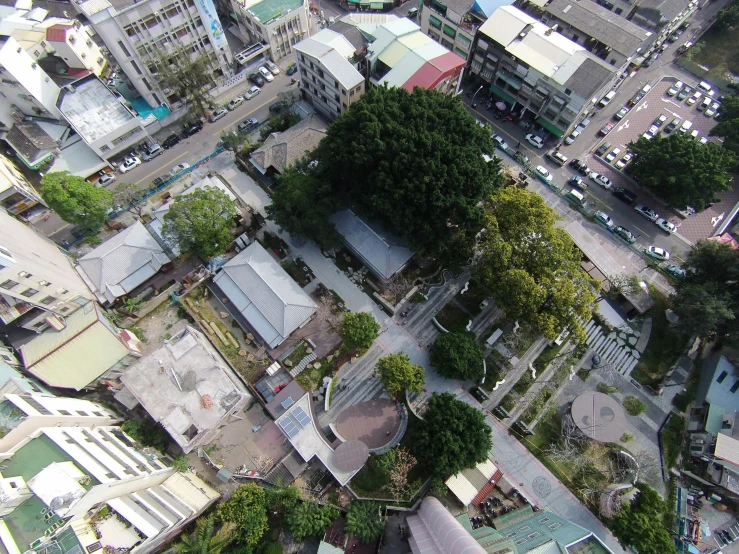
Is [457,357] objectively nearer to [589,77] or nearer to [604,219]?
[604,219]

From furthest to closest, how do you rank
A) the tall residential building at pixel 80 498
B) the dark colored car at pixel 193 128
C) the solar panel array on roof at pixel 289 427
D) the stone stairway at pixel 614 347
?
1. the dark colored car at pixel 193 128
2. the stone stairway at pixel 614 347
3. the solar panel array on roof at pixel 289 427
4. the tall residential building at pixel 80 498

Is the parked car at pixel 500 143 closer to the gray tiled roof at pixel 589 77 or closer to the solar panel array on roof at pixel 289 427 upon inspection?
the gray tiled roof at pixel 589 77

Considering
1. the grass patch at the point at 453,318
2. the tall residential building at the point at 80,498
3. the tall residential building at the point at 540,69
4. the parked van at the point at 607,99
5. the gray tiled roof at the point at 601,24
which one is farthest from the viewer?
the parked van at the point at 607,99

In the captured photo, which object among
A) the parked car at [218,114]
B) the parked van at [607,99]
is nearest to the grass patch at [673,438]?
the parked van at [607,99]

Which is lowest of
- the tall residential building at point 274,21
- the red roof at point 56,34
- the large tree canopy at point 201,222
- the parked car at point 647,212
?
the parked car at point 647,212

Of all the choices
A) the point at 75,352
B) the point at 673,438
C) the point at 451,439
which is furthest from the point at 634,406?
the point at 75,352

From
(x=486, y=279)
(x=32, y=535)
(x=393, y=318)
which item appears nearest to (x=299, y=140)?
(x=393, y=318)
